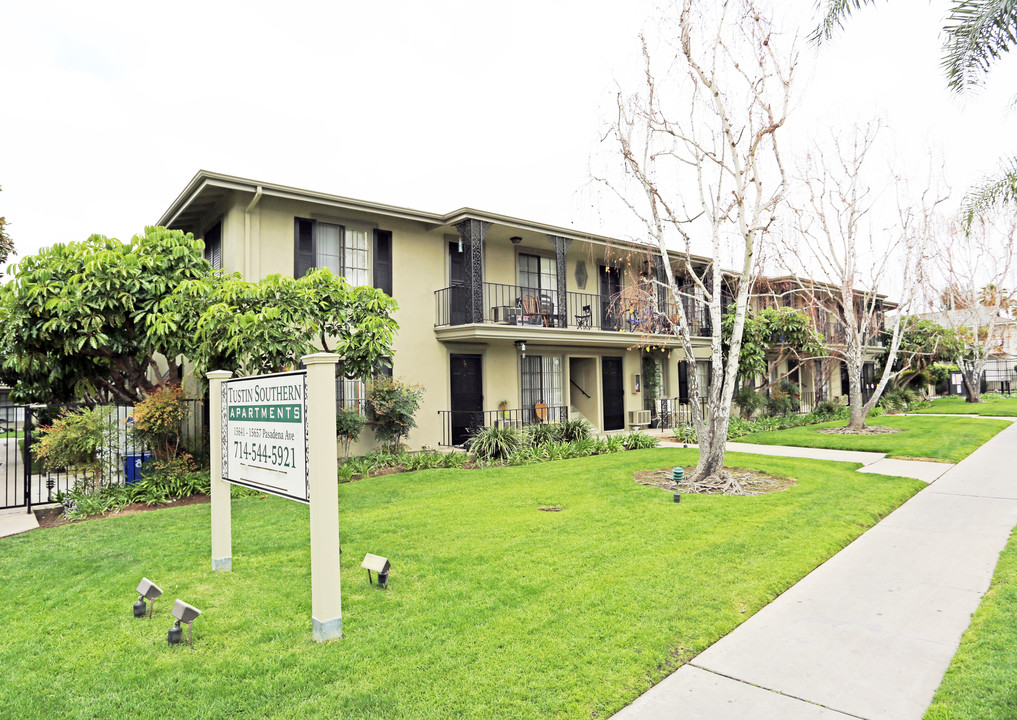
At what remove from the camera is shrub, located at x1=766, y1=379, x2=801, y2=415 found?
20.9 meters

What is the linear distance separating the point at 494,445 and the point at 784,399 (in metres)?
13.3

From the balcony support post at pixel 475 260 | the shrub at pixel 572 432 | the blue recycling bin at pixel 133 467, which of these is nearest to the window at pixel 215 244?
the blue recycling bin at pixel 133 467

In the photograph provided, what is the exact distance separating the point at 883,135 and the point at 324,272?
1549cm

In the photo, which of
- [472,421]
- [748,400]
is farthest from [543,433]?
[748,400]

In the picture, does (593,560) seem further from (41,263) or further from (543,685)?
(41,263)

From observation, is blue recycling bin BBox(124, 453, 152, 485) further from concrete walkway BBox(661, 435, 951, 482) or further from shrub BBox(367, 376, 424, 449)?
concrete walkway BBox(661, 435, 951, 482)

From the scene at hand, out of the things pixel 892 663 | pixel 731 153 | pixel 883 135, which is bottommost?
pixel 892 663

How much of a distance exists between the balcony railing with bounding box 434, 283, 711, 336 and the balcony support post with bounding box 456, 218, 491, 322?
0.18 feet

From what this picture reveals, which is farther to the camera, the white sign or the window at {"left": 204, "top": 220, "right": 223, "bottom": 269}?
the window at {"left": 204, "top": 220, "right": 223, "bottom": 269}

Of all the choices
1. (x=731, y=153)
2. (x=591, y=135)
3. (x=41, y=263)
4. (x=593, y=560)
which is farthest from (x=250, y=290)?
(x=731, y=153)

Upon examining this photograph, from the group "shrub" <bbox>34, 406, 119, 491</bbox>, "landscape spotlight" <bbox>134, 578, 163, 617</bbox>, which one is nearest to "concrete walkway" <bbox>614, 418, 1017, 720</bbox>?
"landscape spotlight" <bbox>134, 578, 163, 617</bbox>

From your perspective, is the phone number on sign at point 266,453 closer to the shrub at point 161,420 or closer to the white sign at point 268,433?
the white sign at point 268,433

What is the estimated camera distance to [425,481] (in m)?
10.3

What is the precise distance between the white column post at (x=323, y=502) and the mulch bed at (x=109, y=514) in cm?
552
